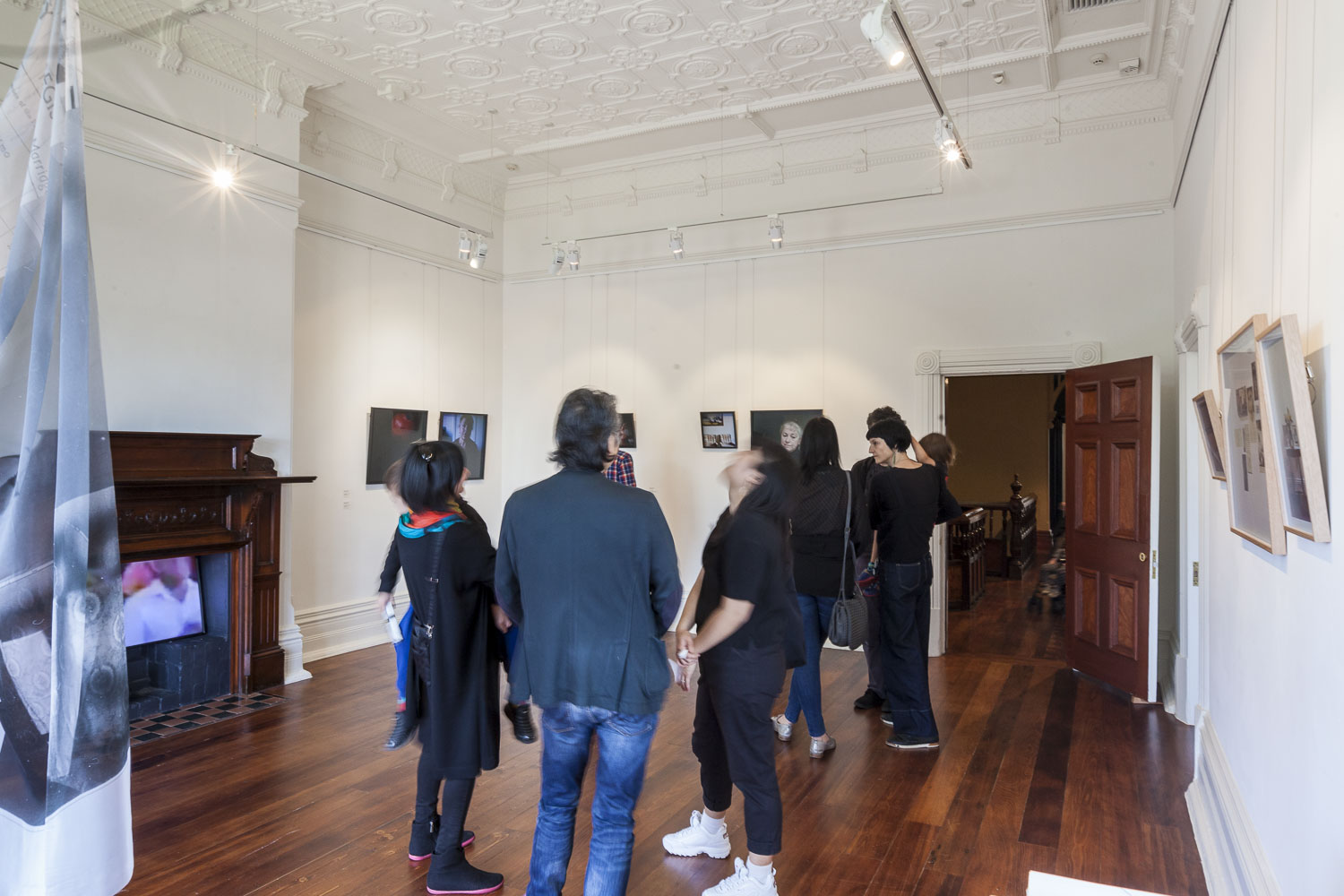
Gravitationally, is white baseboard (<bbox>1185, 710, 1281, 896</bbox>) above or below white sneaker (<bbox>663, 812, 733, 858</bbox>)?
above

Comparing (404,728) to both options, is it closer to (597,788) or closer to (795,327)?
(597,788)

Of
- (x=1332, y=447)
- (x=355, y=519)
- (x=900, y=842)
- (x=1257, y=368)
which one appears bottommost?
(x=900, y=842)

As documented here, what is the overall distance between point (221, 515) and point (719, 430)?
4280mm

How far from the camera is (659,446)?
8.28 m

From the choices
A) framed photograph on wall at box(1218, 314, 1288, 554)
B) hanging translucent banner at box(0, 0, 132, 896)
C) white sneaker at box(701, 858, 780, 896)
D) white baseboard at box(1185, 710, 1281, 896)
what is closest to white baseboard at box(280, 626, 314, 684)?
white sneaker at box(701, 858, 780, 896)

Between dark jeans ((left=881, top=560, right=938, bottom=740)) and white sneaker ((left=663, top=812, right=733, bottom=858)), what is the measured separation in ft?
5.24

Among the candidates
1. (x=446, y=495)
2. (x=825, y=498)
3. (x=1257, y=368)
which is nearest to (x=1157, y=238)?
(x=825, y=498)

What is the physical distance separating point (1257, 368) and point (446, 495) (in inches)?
101

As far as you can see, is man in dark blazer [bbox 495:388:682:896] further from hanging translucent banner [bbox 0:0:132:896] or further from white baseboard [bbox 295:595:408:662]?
white baseboard [bbox 295:595:408:662]

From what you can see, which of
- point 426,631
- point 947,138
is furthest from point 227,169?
point 947,138

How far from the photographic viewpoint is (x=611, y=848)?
97.7 inches

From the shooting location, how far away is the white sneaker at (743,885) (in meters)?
2.91

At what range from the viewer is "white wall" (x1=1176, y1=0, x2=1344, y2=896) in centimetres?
178

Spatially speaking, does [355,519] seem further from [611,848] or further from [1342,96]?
[1342,96]
